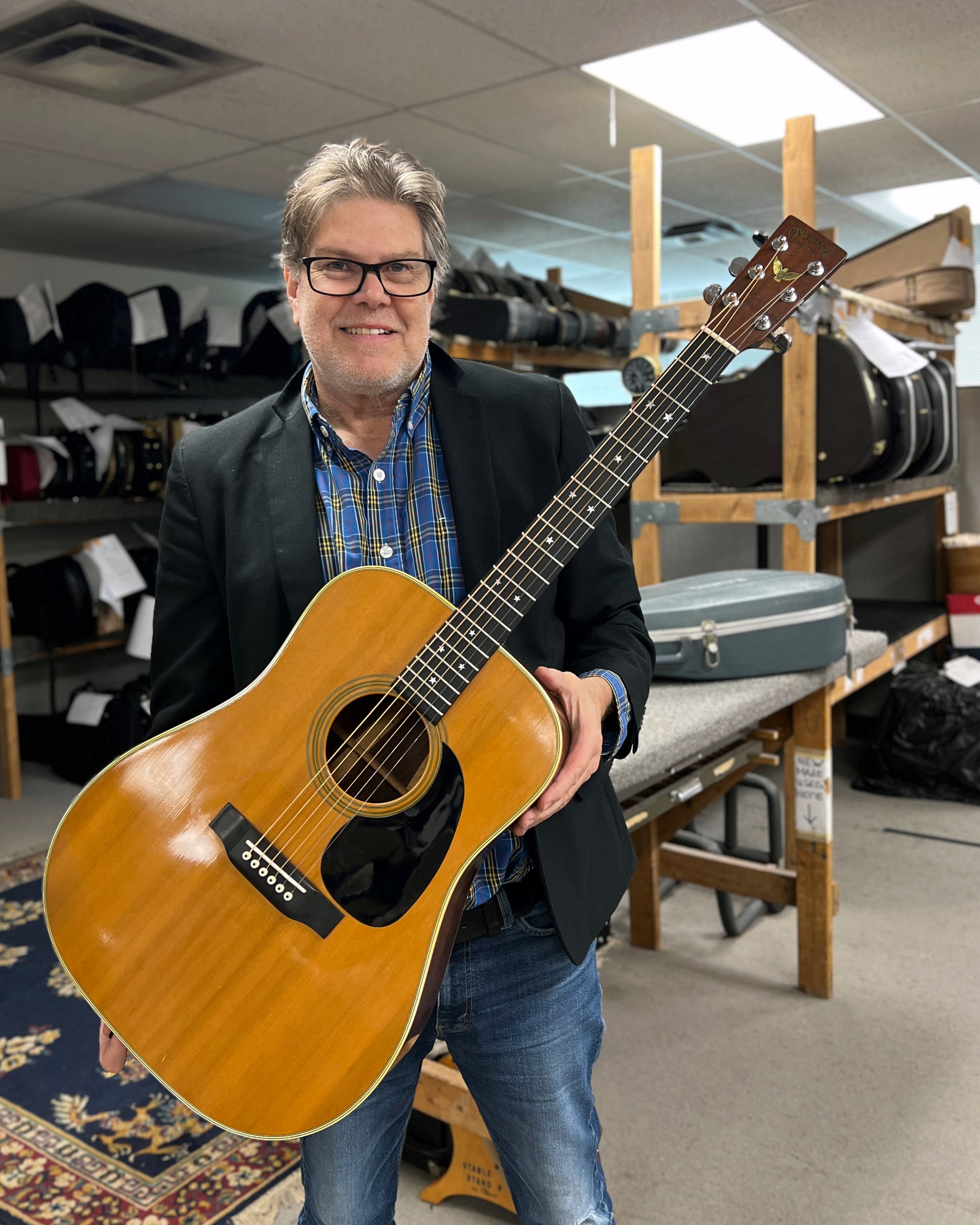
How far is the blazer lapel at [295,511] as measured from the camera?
3.56 feet

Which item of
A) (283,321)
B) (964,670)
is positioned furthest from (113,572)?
(964,670)

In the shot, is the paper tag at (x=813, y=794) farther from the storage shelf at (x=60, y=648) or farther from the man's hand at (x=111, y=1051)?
the storage shelf at (x=60, y=648)

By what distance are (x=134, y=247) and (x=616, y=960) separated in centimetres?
533

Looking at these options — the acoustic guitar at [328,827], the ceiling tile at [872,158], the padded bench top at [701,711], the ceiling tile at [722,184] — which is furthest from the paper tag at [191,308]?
the acoustic guitar at [328,827]

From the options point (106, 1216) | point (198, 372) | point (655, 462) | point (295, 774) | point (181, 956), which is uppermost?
point (198, 372)

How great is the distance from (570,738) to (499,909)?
250 millimetres

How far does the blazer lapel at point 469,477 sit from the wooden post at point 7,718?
3884 mm

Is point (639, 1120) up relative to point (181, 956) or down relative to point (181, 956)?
down

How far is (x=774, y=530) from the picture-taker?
473 cm

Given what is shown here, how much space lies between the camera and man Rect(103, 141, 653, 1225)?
1072mm

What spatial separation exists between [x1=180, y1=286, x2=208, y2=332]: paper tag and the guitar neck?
4.90 m

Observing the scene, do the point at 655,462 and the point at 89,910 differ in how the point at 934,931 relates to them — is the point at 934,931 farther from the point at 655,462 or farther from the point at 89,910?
the point at 89,910

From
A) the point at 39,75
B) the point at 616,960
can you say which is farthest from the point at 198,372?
the point at 616,960

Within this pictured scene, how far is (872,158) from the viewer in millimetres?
5164
